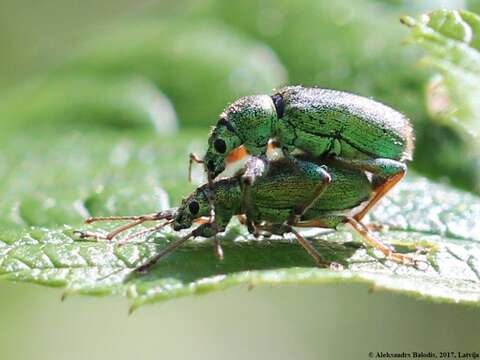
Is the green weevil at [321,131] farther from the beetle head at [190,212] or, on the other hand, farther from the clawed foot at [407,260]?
the clawed foot at [407,260]

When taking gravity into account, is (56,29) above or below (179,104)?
below

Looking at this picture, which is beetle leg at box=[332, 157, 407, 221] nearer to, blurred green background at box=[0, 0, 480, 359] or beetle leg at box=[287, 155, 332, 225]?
beetle leg at box=[287, 155, 332, 225]

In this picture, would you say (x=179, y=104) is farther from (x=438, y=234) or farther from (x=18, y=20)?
(x=18, y=20)

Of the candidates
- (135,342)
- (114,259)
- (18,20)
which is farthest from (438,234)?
(18,20)

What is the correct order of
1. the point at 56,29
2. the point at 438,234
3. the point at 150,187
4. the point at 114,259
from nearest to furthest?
the point at 114,259 → the point at 438,234 → the point at 150,187 → the point at 56,29

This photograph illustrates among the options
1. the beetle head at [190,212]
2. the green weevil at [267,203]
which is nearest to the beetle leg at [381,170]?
the green weevil at [267,203]

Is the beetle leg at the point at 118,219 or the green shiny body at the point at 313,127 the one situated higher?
the green shiny body at the point at 313,127
